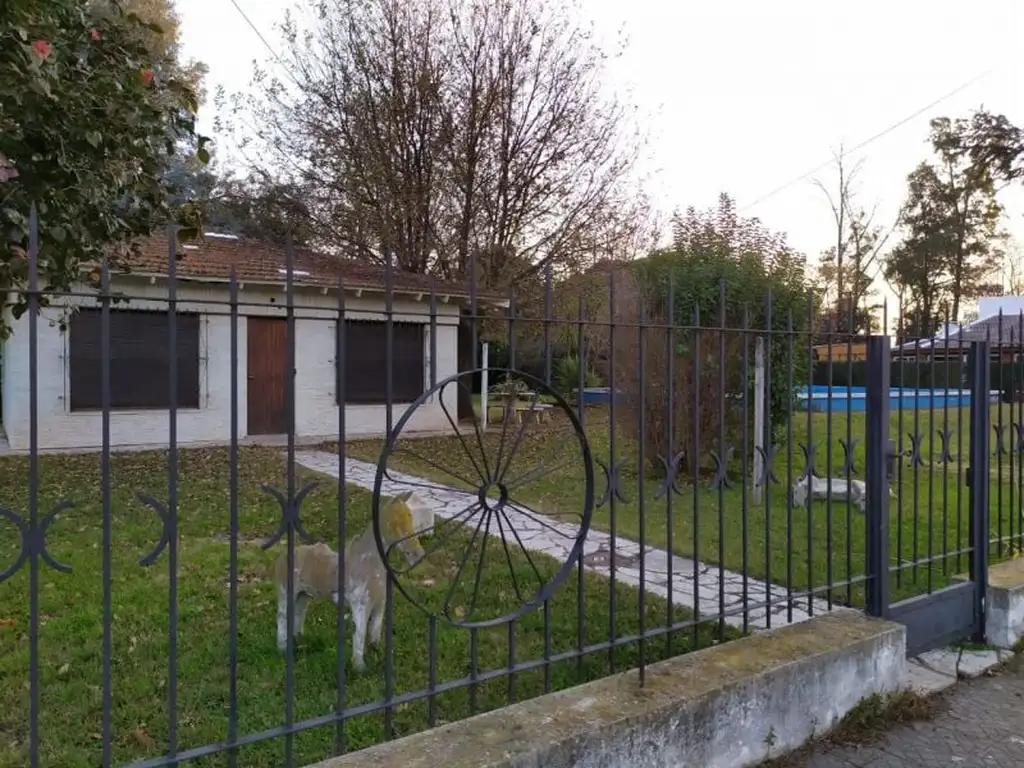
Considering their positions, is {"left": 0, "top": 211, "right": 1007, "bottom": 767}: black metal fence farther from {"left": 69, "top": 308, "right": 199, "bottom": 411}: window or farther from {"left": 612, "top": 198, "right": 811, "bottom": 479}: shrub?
{"left": 69, "top": 308, "right": 199, "bottom": 411}: window

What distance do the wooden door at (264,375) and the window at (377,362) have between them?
4.22ft

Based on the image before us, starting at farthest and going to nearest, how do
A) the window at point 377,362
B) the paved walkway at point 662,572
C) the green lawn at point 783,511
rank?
the window at point 377,362 → the paved walkway at point 662,572 → the green lawn at point 783,511

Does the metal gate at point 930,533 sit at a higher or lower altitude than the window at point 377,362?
lower

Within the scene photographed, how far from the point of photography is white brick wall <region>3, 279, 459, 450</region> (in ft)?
38.7

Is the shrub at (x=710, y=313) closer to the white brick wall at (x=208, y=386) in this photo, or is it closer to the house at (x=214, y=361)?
the white brick wall at (x=208, y=386)

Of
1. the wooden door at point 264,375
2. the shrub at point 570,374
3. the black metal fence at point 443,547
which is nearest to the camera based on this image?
the black metal fence at point 443,547

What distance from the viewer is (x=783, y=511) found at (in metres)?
7.64

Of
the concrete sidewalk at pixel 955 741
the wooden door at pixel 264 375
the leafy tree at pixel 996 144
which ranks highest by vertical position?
the leafy tree at pixel 996 144

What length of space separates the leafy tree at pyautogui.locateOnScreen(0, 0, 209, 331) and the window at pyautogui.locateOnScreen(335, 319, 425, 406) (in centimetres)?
984

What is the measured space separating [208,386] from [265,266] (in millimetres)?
2596

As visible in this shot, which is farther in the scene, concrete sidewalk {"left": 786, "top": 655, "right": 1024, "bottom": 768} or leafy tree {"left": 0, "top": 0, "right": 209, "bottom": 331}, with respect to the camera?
leafy tree {"left": 0, "top": 0, "right": 209, "bottom": 331}

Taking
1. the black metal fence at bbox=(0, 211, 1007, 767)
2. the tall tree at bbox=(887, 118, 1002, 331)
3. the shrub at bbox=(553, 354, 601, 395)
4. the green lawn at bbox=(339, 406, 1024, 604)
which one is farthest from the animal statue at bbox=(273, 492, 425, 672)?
the tall tree at bbox=(887, 118, 1002, 331)

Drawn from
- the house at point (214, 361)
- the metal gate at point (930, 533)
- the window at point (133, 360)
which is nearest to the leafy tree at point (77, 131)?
the metal gate at point (930, 533)

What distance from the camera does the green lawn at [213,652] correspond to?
9.98ft
